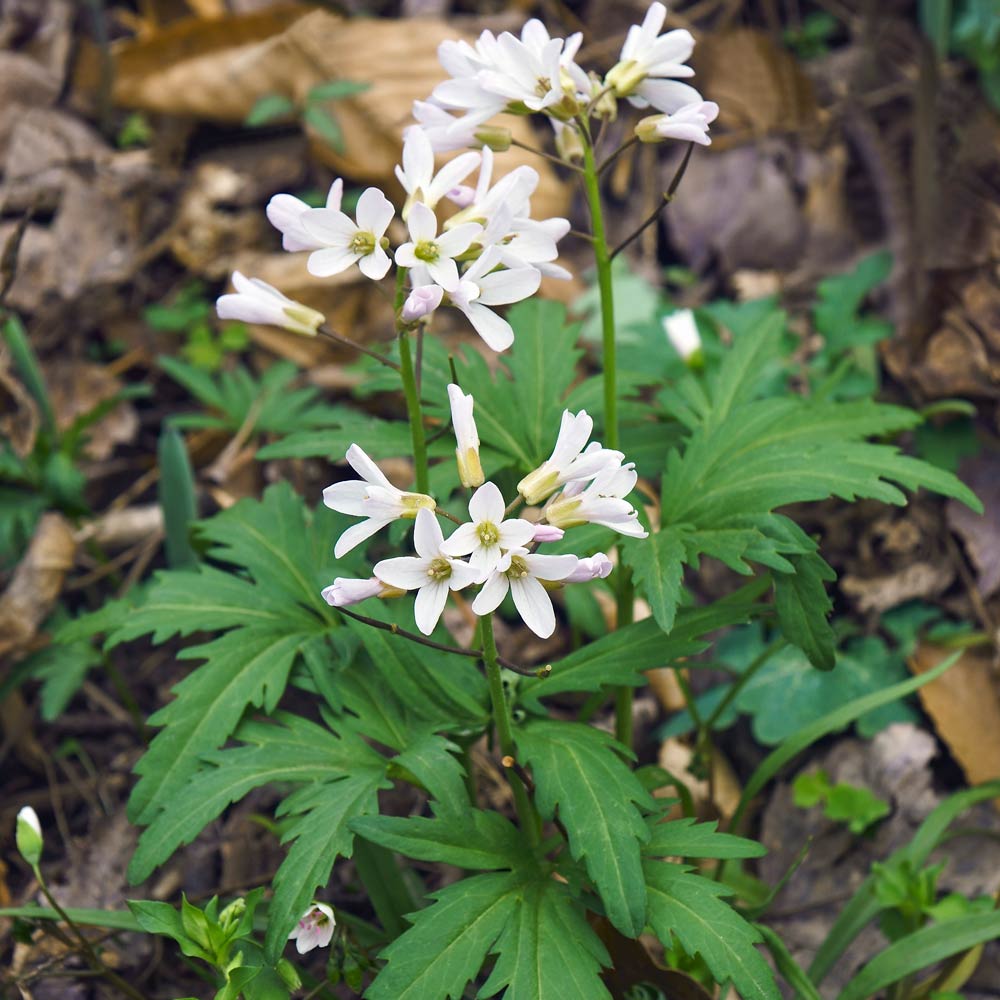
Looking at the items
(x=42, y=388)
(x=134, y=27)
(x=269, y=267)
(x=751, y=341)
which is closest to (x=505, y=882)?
(x=751, y=341)

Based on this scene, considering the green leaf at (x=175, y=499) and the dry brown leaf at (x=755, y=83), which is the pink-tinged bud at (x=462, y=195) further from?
the dry brown leaf at (x=755, y=83)

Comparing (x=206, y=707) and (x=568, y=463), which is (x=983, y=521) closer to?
(x=568, y=463)

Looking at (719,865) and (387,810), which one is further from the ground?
(719,865)

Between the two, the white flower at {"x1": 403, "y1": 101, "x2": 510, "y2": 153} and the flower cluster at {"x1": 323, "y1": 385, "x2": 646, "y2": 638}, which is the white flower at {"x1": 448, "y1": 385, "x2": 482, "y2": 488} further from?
the white flower at {"x1": 403, "y1": 101, "x2": 510, "y2": 153}

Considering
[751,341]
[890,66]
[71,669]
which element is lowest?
[71,669]

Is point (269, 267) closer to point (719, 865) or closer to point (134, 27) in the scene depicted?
point (134, 27)

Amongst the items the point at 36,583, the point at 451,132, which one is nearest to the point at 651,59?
the point at 451,132

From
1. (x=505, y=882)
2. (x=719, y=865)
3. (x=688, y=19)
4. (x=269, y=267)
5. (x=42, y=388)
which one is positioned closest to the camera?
(x=505, y=882)
